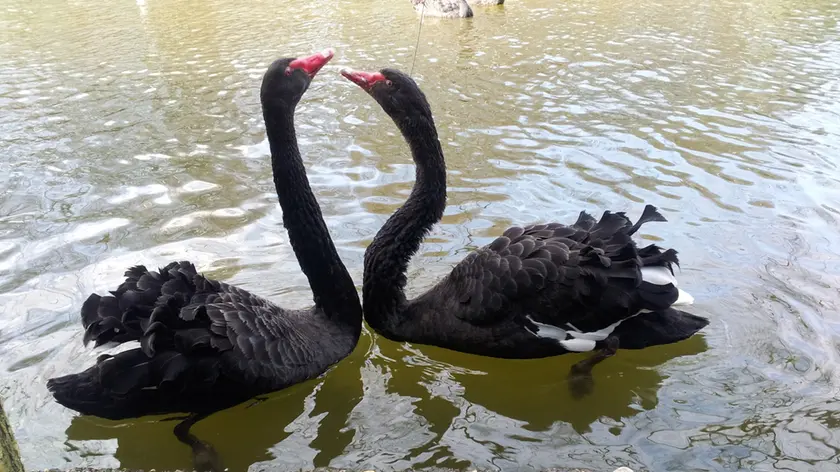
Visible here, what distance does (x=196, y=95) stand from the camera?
8.77 m

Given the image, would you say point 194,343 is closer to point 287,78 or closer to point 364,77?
point 287,78

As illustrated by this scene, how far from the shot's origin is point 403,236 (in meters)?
4.12

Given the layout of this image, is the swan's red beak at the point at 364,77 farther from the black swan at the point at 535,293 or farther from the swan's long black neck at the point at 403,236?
the swan's long black neck at the point at 403,236

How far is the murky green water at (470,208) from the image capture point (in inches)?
129

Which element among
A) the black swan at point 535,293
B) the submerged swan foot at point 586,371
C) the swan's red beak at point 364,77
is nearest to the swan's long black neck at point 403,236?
the black swan at point 535,293

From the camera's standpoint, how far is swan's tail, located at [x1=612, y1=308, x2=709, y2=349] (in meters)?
3.69

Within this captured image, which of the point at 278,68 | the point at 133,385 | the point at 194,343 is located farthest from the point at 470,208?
the point at 133,385

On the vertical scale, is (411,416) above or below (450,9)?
below

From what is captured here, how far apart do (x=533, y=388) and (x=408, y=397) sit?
69 cm

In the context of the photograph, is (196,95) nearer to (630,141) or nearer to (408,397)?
(630,141)

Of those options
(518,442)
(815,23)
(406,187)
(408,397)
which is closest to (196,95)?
(406,187)

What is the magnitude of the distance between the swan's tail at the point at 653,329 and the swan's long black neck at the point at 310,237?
1.52 m

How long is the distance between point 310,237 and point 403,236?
0.59 meters

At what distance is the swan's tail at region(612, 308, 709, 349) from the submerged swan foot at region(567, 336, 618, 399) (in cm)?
9
